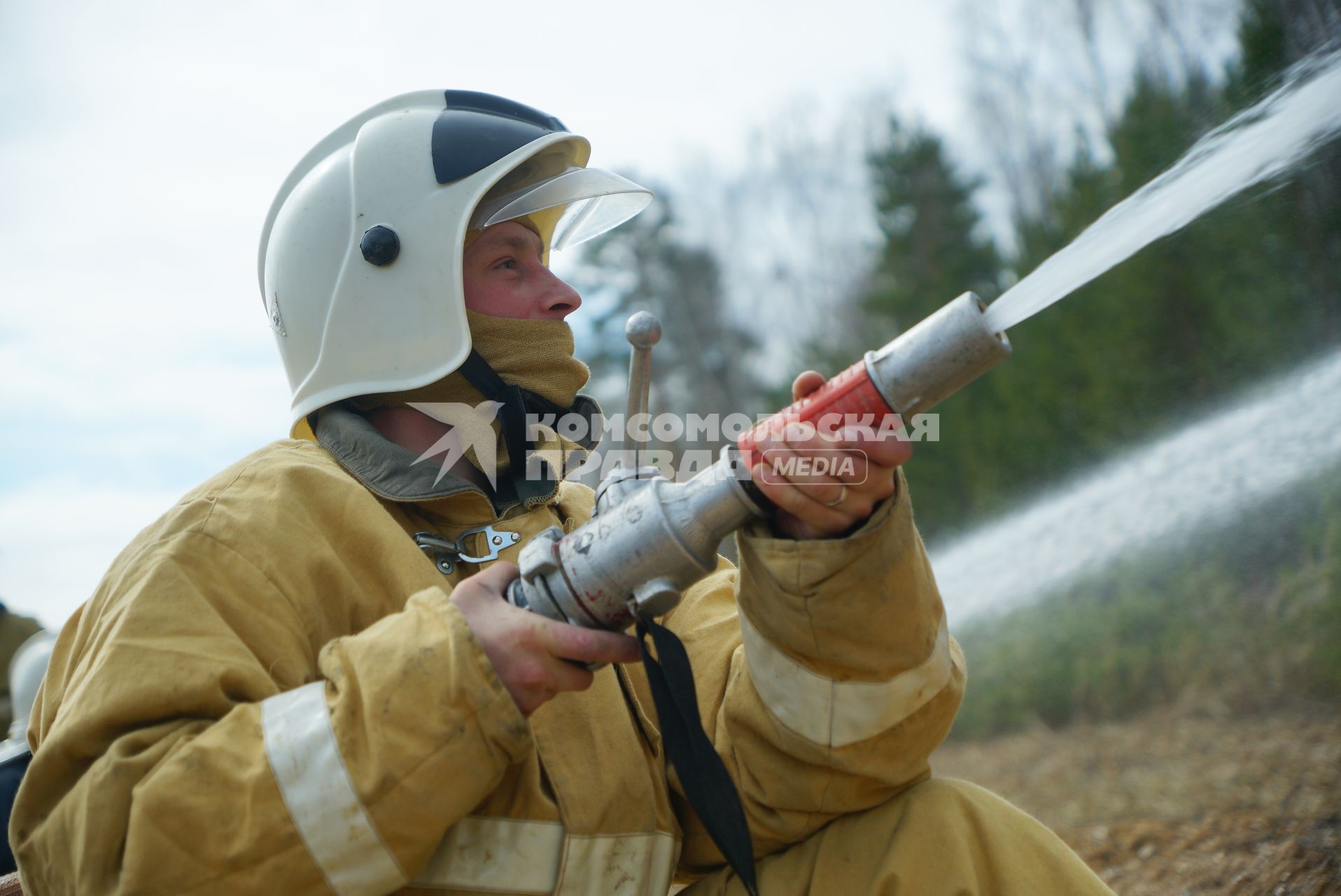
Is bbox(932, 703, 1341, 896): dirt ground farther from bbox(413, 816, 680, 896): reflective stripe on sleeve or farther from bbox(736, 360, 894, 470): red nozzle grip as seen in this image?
bbox(736, 360, 894, 470): red nozzle grip

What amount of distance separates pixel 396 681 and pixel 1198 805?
14.1ft

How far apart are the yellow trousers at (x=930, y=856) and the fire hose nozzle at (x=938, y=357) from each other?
95cm

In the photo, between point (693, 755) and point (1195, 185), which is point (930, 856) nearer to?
point (693, 755)

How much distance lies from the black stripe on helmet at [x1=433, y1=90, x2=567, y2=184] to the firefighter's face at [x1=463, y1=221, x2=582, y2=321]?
0.62 ft

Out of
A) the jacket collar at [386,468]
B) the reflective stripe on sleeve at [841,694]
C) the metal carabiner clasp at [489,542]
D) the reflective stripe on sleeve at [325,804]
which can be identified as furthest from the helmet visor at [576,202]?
the reflective stripe on sleeve at [325,804]

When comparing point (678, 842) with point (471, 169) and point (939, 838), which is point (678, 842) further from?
point (471, 169)

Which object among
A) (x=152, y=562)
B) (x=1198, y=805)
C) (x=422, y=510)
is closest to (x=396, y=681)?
(x=152, y=562)

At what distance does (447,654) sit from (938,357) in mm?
967

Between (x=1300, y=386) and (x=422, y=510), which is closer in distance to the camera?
(x=422, y=510)

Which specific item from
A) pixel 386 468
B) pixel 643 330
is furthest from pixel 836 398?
pixel 386 468

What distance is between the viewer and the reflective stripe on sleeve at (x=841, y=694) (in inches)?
76.9

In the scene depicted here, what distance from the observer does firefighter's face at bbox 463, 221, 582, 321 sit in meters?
2.57

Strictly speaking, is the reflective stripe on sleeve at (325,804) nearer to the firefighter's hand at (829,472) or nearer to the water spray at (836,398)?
the water spray at (836,398)

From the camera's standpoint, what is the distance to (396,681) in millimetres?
1630
